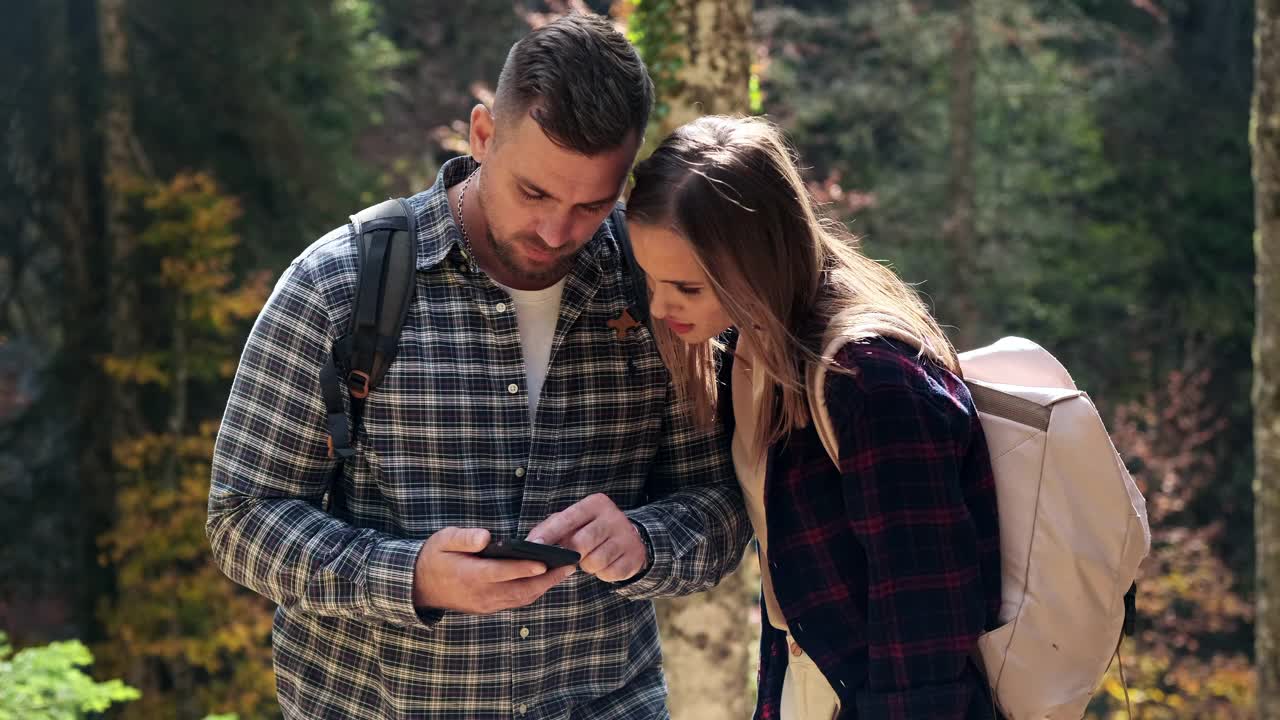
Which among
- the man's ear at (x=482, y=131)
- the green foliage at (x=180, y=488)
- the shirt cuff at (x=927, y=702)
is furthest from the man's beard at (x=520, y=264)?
the green foliage at (x=180, y=488)

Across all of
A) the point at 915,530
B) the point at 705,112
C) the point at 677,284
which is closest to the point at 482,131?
the point at 677,284

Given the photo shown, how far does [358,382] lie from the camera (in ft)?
5.65

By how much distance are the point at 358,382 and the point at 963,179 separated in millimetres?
11569

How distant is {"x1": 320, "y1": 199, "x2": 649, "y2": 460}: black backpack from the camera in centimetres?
172

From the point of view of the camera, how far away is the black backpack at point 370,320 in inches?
67.6

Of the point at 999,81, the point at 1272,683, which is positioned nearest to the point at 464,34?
the point at 999,81

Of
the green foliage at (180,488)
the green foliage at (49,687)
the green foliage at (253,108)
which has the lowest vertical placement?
the green foliage at (180,488)

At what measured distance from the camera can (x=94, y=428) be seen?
863 cm

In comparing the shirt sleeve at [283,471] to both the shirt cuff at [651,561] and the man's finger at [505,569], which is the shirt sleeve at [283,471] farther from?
the shirt cuff at [651,561]

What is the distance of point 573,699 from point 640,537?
0.95 ft

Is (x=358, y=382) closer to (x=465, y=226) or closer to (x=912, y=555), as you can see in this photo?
(x=465, y=226)

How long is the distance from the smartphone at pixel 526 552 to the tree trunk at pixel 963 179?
11215 millimetres

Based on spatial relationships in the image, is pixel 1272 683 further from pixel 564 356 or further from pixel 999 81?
pixel 999 81

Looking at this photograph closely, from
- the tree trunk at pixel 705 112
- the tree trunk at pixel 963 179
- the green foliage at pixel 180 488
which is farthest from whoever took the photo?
the tree trunk at pixel 963 179
